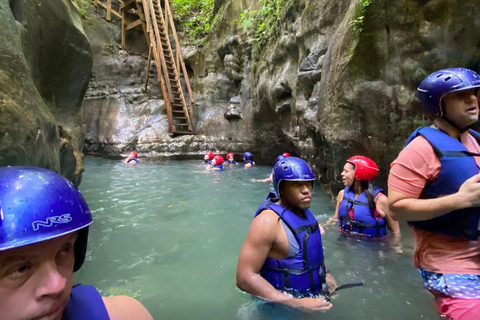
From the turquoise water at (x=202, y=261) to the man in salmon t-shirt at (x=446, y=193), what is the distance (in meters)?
1.21

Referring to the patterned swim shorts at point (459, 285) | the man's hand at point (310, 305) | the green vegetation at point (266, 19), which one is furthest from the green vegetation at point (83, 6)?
the patterned swim shorts at point (459, 285)

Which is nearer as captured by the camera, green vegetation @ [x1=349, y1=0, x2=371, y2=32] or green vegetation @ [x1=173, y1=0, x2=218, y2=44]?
green vegetation @ [x1=349, y1=0, x2=371, y2=32]

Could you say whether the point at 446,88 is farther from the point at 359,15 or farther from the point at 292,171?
the point at 359,15

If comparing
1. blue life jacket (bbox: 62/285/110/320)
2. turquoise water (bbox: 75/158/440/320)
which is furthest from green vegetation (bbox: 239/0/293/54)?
blue life jacket (bbox: 62/285/110/320)

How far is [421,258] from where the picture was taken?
1.95 meters

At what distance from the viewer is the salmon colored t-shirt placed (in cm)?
178

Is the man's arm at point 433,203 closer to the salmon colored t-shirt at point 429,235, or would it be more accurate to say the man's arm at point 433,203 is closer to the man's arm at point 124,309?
the salmon colored t-shirt at point 429,235

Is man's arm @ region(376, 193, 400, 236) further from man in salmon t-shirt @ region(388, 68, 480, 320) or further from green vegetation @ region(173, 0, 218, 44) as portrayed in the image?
green vegetation @ region(173, 0, 218, 44)

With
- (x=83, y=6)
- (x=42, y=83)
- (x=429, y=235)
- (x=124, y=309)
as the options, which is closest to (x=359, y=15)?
(x=429, y=235)

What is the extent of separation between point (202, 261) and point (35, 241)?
3.45m

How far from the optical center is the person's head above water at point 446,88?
5.98 feet

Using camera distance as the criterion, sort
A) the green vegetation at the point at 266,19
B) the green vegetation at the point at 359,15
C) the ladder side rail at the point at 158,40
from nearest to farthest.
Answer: the green vegetation at the point at 359,15 < the green vegetation at the point at 266,19 < the ladder side rail at the point at 158,40

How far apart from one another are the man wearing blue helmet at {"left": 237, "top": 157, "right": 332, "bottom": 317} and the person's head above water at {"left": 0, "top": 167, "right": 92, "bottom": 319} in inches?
59.6

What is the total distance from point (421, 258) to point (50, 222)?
2107 mm
